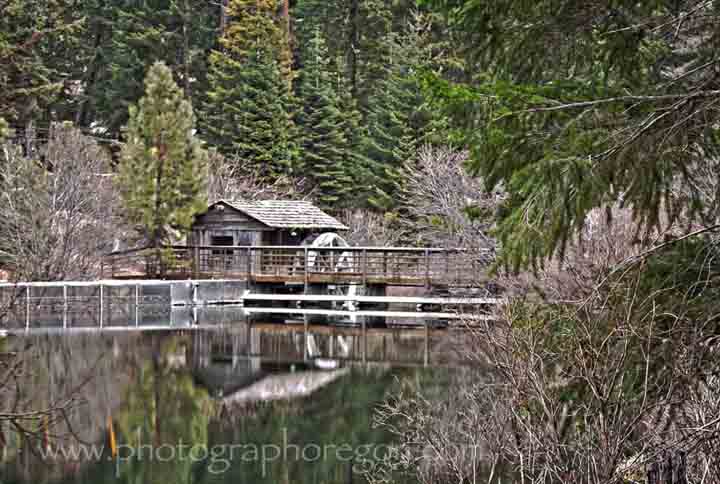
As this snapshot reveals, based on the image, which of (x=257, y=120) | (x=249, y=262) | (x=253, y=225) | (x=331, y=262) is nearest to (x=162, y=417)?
(x=249, y=262)

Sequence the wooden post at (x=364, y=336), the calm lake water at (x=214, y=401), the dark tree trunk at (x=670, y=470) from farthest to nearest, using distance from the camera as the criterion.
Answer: the wooden post at (x=364, y=336), the calm lake water at (x=214, y=401), the dark tree trunk at (x=670, y=470)

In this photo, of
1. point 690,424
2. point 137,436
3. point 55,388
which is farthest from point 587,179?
point 55,388

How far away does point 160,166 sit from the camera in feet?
112

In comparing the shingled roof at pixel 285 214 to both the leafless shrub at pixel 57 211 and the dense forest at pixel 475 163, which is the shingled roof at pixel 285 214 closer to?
the dense forest at pixel 475 163

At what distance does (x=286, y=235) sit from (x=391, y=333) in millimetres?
9171

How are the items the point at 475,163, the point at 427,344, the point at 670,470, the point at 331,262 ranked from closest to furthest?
the point at 670,470, the point at 475,163, the point at 427,344, the point at 331,262

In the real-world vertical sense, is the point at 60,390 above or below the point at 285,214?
below

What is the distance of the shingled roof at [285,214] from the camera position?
3441 centimetres

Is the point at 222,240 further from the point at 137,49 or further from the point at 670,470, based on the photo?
the point at 670,470

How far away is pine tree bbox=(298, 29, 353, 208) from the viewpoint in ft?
144

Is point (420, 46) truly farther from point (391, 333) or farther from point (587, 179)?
point (587, 179)

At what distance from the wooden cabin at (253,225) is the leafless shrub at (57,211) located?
335 centimetres

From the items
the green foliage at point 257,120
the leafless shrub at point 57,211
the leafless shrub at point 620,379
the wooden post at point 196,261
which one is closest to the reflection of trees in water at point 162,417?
the leafless shrub at point 620,379

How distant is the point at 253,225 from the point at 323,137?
438 inches
